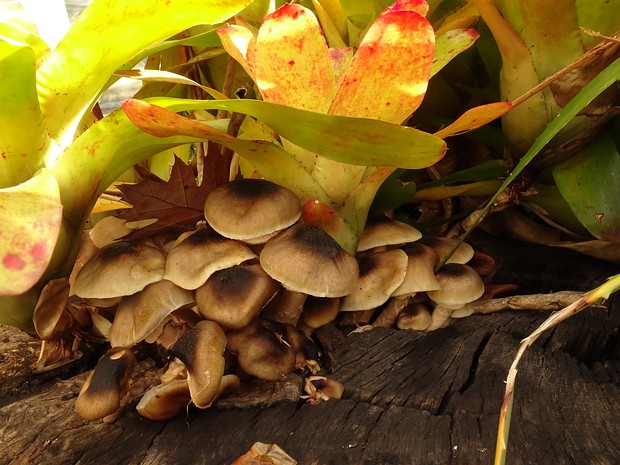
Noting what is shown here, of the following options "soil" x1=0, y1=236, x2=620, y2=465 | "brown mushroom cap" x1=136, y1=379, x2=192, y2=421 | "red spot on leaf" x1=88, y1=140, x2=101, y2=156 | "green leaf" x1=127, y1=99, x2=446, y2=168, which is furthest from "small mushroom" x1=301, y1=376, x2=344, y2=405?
"red spot on leaf" x1=88, y1=140, x2=101, y2=156

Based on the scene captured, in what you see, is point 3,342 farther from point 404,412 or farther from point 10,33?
point 404,412

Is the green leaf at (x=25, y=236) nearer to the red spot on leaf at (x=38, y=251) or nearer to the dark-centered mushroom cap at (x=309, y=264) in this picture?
the red spot on leaf at (x=38, y=251)

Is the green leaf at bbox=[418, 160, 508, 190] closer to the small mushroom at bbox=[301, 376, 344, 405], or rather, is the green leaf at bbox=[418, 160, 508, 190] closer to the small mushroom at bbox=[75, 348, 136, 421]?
the small mushroom at bbox=[301, 376, 344, 405]

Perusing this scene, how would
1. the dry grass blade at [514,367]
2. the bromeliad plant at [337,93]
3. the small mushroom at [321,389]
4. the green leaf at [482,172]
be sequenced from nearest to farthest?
1. the dry grass blade at [514,367]
2. the bromeliad plant at [337,93]
3. the small mushroom at [321,389]
4. the green leaf at [482,172]

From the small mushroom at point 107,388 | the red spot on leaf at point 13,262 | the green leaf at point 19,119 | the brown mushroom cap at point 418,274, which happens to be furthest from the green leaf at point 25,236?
the brown mushroom cap at point 418,274

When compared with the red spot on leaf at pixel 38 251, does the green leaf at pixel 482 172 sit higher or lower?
lower

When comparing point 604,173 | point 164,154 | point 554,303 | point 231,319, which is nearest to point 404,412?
point 231,319

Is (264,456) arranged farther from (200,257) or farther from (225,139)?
(225,139)
